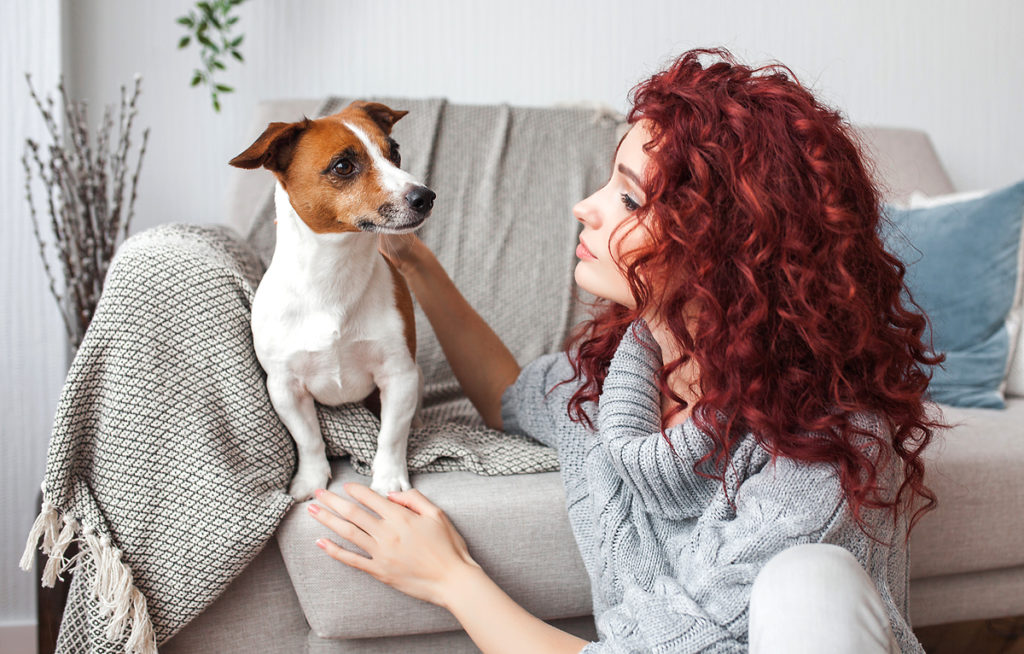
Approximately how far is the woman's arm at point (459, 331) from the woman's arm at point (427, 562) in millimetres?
301

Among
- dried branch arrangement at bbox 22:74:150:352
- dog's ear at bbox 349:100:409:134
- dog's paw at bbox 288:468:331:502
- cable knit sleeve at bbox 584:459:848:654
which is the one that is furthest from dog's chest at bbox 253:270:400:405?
dried branch arrangement at bbox 22:74:150:352

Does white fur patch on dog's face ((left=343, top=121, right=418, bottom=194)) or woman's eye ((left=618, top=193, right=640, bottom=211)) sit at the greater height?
woman's eye ((left=618, top=193, right=640, bottom=211))

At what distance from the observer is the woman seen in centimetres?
79

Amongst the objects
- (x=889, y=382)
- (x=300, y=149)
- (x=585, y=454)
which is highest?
(x=300, y=149)

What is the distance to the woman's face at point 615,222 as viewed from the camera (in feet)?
2.90

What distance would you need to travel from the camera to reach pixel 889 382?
868 millimetres

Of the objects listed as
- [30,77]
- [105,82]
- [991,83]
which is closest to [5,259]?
[30,77]

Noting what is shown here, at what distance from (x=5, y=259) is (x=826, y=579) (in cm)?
170

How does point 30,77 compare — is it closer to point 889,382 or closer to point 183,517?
point 183,517

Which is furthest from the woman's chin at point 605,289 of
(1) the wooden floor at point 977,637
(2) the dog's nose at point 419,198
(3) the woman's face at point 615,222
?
(1) the wooden floor at point 977,637

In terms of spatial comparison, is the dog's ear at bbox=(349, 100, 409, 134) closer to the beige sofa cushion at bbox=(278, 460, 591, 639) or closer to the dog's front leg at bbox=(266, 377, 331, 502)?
the dog's front leg at bbox=(266, 377, 331, 502)

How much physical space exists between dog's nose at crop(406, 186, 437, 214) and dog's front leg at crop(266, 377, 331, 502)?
29 cm

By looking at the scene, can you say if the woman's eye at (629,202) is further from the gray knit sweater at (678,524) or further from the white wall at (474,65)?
the white wall at (474,65)

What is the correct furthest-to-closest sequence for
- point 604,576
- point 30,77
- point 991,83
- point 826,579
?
point 991,83 < point 30,77 < point 604,576 < point 826,579
